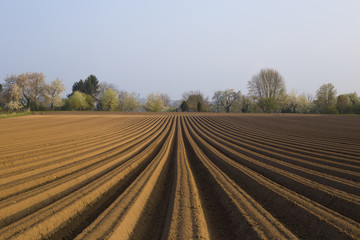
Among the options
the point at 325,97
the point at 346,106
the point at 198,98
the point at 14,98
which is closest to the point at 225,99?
the point at 198,98

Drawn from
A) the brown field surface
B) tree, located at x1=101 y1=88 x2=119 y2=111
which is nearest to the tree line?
tree, located at x1=101 y1=88 x2=119 y2=111

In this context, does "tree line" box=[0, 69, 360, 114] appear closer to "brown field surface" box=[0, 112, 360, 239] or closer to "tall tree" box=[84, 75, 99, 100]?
"tall tree" box=[84, 75, 99, 100]

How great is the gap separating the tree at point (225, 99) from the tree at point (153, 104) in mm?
16798

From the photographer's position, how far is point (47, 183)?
5.46 metres

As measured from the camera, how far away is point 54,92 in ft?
166

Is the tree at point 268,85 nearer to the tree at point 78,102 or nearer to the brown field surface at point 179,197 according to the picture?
the tree at point 78,102

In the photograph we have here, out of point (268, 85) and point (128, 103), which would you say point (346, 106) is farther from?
point (128, 103)

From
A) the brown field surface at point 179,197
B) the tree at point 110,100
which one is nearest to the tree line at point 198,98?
the tree at point 110,100

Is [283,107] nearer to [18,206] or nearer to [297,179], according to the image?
[297,179]

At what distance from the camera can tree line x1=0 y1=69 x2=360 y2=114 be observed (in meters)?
45.2

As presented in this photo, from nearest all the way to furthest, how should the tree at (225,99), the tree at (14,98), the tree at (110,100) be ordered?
1. the tree at (14,98)
2. the tree at (110,100)
3. the tree at (225,99)

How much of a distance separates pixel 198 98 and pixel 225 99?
955 centimetres

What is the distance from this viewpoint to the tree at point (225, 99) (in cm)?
6462

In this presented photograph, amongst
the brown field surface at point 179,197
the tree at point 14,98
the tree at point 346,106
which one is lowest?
the brown field surface at point 179,197
